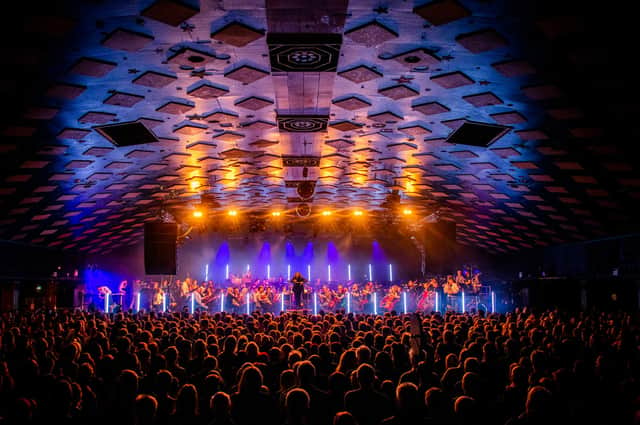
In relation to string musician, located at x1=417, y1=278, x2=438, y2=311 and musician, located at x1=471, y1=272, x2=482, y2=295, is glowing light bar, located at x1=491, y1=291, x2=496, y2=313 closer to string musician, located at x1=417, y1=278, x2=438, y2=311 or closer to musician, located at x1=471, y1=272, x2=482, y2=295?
musician, located at x1=471, y1=272, x2=482, y2=295

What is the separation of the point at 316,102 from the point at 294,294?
23.3m

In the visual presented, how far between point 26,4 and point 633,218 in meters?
22.3

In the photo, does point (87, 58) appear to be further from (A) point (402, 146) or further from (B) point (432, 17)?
(A) point (402, 146)

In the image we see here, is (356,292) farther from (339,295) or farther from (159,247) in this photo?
(159,247)

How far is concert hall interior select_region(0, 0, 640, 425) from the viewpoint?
7.47 meters

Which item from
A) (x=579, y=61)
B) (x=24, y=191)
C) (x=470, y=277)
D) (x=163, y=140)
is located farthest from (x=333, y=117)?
(x=470, y=277)

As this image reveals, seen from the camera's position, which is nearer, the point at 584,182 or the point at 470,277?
the point at 584,182

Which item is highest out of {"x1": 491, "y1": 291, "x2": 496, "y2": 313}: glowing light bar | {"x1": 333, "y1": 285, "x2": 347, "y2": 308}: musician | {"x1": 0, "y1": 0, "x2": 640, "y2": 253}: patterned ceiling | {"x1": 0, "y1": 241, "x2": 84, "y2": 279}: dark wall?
{"x1": 0, "y1": 0, "x2": 640, "y2": 253}: patterned ceiling

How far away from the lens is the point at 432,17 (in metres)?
8.76

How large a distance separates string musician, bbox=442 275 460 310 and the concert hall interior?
671 cm

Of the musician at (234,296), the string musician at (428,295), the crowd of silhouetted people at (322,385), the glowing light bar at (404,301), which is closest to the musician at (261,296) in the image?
the musician at (234,296)

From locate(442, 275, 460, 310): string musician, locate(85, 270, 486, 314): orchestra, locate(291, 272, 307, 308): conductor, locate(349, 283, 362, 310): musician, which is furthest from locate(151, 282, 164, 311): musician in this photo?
locate(442, 275, 460, 310): string musician

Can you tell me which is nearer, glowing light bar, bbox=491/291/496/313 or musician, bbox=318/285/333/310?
glowing light bar, bbox=491/291/496/313

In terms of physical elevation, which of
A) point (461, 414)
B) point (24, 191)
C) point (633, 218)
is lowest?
point (461, 414)
